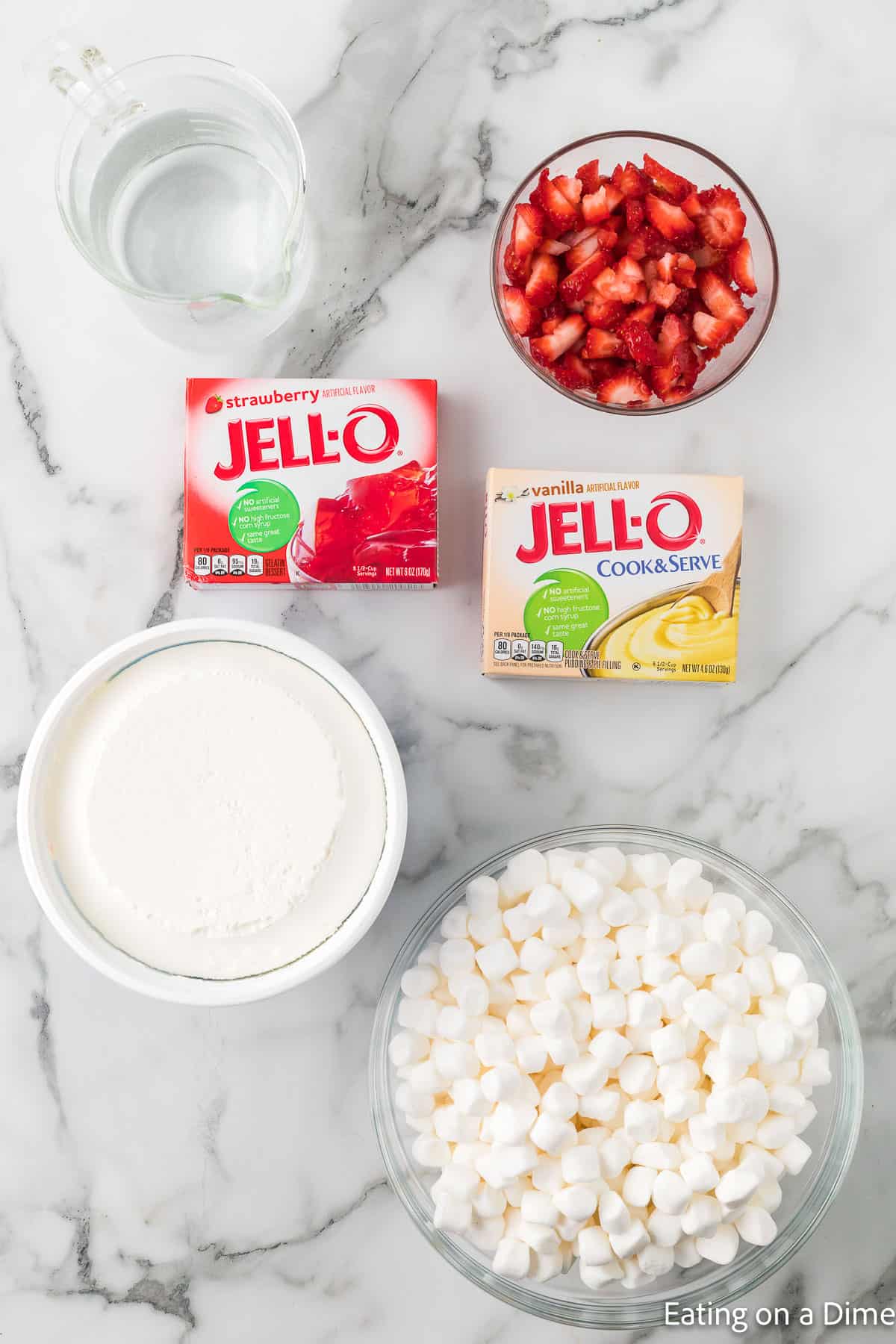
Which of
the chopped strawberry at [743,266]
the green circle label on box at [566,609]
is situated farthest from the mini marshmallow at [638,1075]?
the chopped strawberry at [743,266]

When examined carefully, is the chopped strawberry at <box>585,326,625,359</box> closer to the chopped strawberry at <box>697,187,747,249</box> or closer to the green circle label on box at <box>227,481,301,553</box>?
the chopped strawberry at <box>697,187,747,249</box>

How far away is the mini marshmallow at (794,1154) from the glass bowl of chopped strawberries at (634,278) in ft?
2.17

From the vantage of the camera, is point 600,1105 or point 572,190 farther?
point 572,190

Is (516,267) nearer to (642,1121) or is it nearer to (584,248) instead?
(584,248)

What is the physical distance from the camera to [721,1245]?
871 mm

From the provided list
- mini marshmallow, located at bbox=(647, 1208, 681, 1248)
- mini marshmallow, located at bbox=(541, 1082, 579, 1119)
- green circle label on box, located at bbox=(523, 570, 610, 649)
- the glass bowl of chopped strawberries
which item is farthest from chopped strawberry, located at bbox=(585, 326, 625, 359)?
mini marshmallow, located at bbox=(647, 1208, 681, 1248)

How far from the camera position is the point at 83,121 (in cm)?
100

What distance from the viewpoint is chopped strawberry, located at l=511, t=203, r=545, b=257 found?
3.12 feet

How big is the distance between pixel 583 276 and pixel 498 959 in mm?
620

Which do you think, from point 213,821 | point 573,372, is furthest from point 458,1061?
point 573,372

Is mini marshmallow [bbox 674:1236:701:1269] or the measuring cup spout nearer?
mini marshmallow [bbox 674:1236:701:1269]

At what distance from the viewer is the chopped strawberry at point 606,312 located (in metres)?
0.94

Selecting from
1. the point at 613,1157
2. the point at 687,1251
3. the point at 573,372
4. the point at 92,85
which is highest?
the point at 92,85

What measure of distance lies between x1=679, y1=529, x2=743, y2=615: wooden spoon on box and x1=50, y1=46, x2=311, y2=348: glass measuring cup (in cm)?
50
